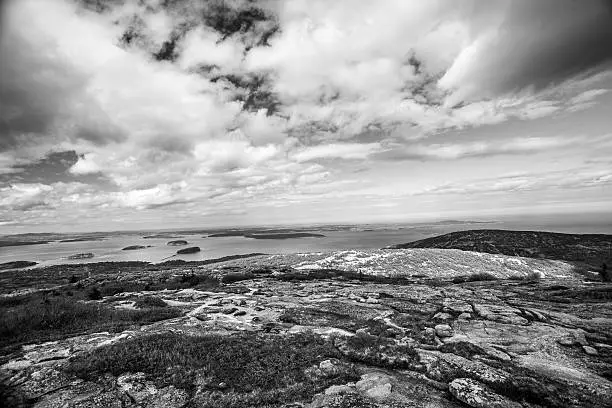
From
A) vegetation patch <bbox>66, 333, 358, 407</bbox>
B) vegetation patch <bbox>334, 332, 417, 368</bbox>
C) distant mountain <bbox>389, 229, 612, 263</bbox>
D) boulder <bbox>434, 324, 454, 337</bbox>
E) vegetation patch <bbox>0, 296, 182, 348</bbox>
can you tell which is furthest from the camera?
distant mountain <bbox>389, 229, 612, 263</bbox>

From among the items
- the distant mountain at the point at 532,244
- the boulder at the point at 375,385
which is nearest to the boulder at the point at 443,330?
the boulder at the point at 375,385

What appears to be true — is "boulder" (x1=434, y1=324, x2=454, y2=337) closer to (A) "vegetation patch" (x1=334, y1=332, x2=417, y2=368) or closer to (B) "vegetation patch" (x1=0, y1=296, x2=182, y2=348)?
(A) "vegetation patch" (x1=334, y1=332, x2=417, y2=368)

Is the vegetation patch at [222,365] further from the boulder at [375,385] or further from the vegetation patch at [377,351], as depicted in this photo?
the vegetation patch at [377,351]

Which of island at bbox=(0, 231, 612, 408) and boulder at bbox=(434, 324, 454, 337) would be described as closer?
island at bbox=(0, 231, 612, 408)

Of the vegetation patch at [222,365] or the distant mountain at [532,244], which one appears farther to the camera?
the distant mountain at [532,244]

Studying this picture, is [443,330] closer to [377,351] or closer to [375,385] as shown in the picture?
[377,351]

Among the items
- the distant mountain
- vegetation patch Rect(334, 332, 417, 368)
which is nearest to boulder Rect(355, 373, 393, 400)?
vegetation patch Rect(334, 332, 417, 368)
